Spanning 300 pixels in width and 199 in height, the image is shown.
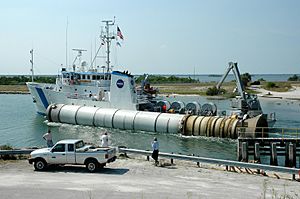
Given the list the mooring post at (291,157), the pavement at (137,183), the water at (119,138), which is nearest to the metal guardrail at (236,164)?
the pavement at (137,183)

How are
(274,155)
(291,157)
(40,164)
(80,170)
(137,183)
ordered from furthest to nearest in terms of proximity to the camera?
(291,157) < (274,155) < (80,170) < (40,164) < (137,183)

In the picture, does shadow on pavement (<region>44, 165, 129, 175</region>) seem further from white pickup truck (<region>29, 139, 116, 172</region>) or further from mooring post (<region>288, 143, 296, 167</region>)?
mooring post (<region>288, 143, 296, 167</region>)

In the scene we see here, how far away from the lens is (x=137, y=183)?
17.0m

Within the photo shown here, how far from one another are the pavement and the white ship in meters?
25.7

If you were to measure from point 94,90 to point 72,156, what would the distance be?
32442mm

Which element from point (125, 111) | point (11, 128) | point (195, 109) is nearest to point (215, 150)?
point (195, 109)

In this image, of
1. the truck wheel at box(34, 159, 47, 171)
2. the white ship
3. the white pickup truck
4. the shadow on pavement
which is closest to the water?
the white ship

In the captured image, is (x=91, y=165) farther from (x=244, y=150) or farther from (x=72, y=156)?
(x=244, y=150)

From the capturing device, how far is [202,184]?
1708 centimetres

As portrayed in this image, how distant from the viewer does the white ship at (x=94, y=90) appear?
46.7 metres

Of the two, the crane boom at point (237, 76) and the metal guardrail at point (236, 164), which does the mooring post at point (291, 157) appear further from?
the crane boom at point (237, 76)

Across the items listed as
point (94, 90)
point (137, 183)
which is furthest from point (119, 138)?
point (137, 183)

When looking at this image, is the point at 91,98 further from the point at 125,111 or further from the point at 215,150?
A: the point at 215,150

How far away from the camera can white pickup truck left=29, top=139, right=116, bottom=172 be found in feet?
62.7
